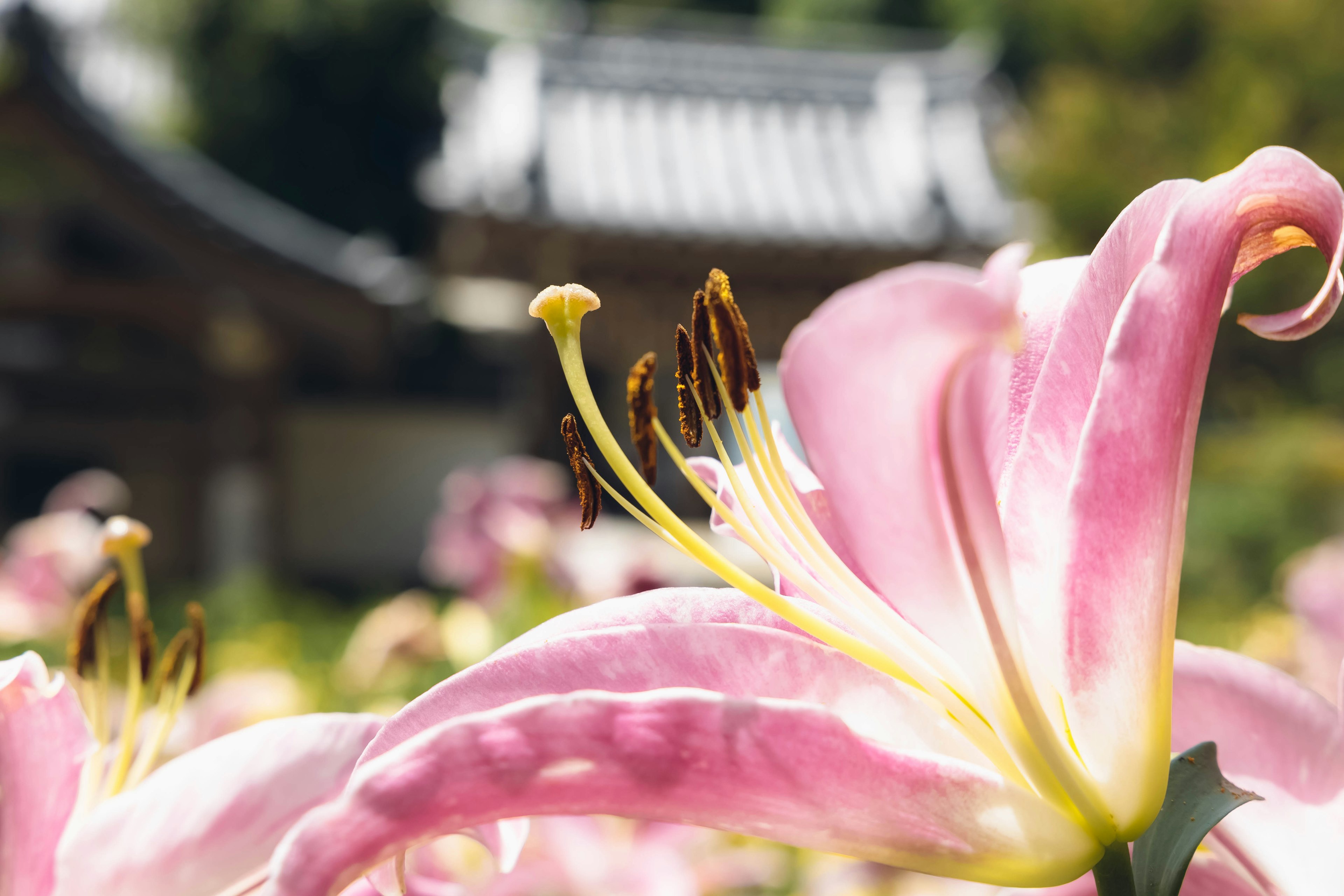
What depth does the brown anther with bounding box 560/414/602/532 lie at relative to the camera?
0.31 metres

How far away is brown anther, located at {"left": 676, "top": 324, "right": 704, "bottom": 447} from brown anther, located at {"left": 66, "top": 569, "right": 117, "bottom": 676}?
20cm

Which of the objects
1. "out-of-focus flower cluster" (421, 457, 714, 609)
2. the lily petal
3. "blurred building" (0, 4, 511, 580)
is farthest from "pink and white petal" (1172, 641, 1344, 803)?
"blurred building" (0, 4, 511, 580)

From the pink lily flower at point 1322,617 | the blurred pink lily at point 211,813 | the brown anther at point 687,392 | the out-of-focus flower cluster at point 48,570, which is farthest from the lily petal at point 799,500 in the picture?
the out-of-focus flower cluster at point 48,570

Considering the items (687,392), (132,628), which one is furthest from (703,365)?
(132,628)

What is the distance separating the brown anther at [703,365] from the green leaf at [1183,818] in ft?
0.47

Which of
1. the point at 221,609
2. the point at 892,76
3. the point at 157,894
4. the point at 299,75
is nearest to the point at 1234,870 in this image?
the point at 157,894

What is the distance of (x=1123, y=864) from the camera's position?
0.24m

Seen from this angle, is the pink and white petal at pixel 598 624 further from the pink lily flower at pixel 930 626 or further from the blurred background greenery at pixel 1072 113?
the blurred background greenery at pixel 1072 113

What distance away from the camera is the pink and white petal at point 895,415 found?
0.70 ft

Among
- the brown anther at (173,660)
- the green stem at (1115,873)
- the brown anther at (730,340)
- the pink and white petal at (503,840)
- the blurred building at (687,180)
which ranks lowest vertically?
the pink and white petal at (503,840)

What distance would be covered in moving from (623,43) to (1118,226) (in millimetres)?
7905

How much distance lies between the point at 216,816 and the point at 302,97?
11.2 meters

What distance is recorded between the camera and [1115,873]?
0.24 m

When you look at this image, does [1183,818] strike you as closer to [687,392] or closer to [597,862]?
[687,392]
